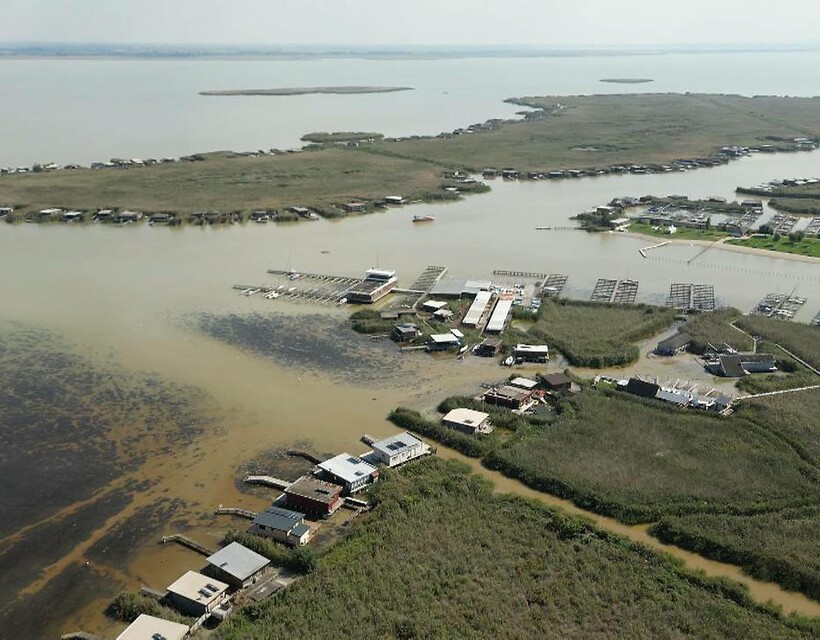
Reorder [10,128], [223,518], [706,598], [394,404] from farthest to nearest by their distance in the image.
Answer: [10,128] < [394,404] < [223,518] < [706,598]

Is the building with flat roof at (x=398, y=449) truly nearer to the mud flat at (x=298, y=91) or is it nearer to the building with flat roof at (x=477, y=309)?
the building with flat roof at (x=477, y=309)

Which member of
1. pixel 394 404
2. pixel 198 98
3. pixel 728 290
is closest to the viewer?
pixel 394 404

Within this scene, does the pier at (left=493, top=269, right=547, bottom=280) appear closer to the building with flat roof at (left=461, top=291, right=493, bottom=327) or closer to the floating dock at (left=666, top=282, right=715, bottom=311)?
the building with flat roof at (left=461, top=291, right=493, bottom=327)

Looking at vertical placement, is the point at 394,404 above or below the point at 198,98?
below

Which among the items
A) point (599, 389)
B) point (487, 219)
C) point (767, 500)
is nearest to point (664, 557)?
point (767, 500)

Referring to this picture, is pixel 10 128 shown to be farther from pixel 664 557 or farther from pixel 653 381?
pixel 664 557

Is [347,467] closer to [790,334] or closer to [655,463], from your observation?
[655,463]

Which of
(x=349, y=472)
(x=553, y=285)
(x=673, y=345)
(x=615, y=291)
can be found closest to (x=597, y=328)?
(x=673, y=345)
